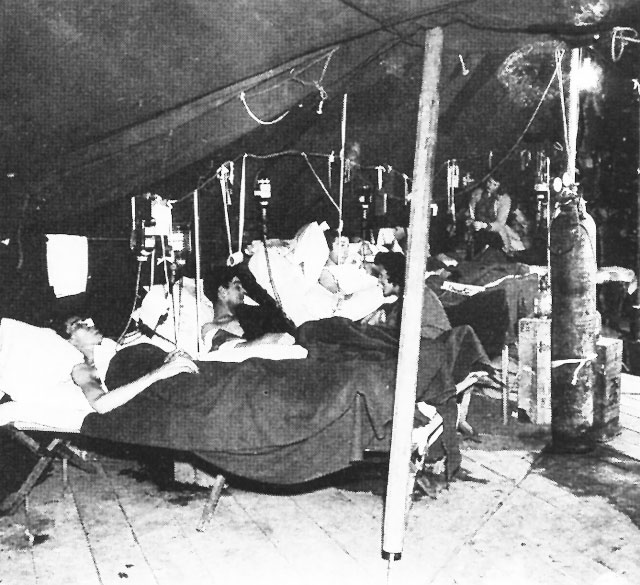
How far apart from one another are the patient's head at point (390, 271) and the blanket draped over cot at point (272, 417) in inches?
58.3

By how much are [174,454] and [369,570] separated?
132 cm

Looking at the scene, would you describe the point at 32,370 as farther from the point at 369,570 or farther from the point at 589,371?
the point at 589,371

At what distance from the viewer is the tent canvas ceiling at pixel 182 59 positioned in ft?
7.67

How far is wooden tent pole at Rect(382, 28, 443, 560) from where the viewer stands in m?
2.78

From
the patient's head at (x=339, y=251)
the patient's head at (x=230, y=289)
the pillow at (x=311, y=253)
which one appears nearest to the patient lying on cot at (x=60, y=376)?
the patient's head at (x=230, y=289)

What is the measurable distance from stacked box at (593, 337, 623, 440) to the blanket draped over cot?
174cm

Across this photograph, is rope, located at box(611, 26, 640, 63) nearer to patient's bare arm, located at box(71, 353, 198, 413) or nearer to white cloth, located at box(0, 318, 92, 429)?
patient's bare arm, located at box(71, 353, 198, 413)

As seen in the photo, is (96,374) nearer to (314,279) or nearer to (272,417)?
(272,417)

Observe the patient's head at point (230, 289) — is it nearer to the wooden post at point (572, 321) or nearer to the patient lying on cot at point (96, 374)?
the patient lying on cot at point (96, 374)

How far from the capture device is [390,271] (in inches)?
223

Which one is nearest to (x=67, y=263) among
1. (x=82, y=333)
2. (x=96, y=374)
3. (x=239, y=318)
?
(x=239, y=318)

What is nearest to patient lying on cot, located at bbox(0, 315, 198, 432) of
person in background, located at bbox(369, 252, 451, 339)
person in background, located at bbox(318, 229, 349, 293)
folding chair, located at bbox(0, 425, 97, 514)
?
folding chair, located at bbox(0, 425, 97, 514)

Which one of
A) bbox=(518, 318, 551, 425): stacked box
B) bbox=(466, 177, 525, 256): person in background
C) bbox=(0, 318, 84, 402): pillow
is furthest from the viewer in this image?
bbox=(466, 177, 525, 256): person in background

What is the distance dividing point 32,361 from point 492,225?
5.53 meters
